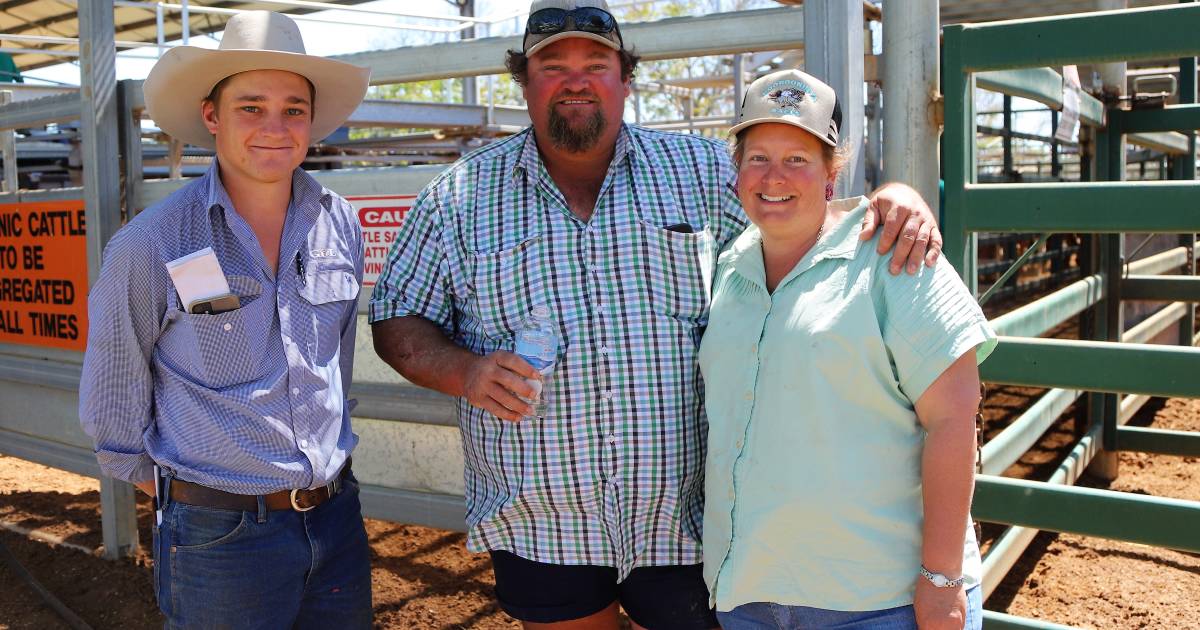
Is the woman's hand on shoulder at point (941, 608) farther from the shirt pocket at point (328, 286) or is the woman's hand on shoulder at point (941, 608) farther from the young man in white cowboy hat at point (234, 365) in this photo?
the shirt pocket at point (328, 286)

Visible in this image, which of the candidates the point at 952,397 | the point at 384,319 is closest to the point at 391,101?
the point at 384,319

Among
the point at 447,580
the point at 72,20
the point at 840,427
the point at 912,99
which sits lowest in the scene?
the point at 447,580

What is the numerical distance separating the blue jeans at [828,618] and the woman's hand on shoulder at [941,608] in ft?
0.16

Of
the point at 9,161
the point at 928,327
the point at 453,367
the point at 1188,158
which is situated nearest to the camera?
the point at 928,327

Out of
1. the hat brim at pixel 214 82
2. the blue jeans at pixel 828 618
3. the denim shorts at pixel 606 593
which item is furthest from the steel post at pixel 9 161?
the blue jeans at pixel 828 618

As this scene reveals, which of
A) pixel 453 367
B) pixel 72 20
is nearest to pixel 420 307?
pixel 453 367

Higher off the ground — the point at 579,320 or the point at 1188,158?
the point at 1188,158

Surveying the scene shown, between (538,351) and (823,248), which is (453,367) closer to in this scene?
(538,351)

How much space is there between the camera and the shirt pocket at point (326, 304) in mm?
2455

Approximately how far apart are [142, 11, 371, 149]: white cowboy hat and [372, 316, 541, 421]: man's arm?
0.67 metres

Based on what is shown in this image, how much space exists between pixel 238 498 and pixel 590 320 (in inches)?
35.4

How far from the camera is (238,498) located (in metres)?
2.33

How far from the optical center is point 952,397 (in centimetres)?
193

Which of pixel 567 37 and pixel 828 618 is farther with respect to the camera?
pixel 567 37
